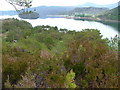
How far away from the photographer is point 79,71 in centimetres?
320

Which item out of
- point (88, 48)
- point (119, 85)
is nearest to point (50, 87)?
point (119, 85)

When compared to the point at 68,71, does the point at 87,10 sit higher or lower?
higher

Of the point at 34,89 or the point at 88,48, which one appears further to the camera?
the point at 88,48

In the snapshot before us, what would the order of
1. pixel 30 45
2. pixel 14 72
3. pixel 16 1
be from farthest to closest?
pixel 30 45
pixel 16 1
pixel 14 72

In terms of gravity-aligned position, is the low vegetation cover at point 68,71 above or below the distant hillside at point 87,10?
below

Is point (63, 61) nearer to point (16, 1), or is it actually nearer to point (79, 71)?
point (79, 71)

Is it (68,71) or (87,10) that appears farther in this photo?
(87,10)

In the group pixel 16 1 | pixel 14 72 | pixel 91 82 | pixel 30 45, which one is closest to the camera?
pixel 91 82

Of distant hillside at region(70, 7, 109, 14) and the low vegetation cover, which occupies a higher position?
distant hillside at region(70, 7, 109, 14)

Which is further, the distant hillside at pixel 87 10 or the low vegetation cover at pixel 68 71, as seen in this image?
the distant hillside at pixel 87 10

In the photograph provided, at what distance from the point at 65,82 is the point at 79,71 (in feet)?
2.53

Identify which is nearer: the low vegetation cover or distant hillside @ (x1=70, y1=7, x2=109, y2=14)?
the low vegetation cover

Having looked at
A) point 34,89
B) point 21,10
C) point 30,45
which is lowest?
point 30,45

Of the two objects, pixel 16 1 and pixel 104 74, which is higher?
pixel 16 1
